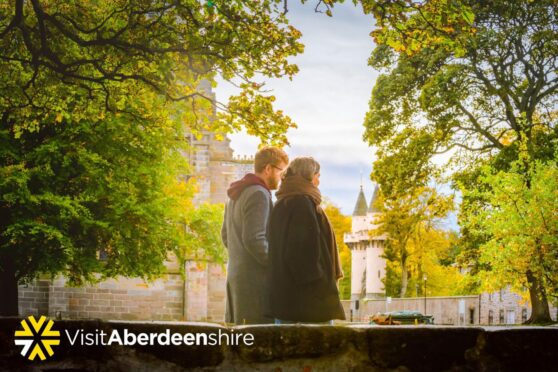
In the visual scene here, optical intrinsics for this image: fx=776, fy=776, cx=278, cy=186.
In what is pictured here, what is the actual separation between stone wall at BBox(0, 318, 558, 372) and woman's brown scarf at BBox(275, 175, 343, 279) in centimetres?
147

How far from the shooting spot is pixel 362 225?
291ft

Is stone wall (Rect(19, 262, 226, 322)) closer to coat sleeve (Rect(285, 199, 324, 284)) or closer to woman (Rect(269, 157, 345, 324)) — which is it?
woman (Rect(269, 157, 345, 324))

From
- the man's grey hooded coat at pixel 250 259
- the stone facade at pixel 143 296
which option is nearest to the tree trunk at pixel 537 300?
the stone facade at pixel 143 296

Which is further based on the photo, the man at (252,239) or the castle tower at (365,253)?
the castle tower at (365,253)

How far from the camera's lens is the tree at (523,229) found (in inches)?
1015

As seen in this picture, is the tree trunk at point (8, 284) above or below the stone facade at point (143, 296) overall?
above

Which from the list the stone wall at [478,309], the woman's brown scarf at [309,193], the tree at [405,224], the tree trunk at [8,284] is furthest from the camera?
the tree at [405,224]

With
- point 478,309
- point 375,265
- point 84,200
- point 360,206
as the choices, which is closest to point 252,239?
point 84,200

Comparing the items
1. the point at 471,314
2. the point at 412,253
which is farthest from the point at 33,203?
the point at 412,253

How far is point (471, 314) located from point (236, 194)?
138ft

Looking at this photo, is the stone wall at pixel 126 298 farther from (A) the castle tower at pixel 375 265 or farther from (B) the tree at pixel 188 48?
(A) the castle tower at pixel 375 265

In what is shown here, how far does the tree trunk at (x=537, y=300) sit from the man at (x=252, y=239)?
73.3 ft

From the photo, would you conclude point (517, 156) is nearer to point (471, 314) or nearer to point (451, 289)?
point (471, 314)

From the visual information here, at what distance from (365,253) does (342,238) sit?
4.47m
